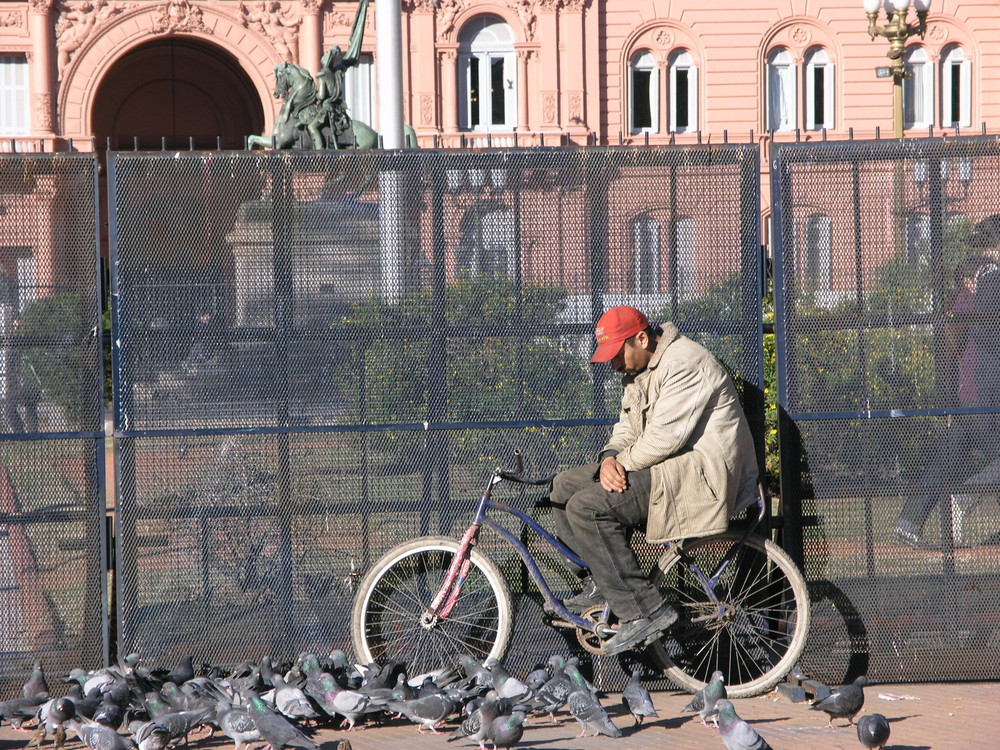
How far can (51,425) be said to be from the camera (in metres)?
5.71

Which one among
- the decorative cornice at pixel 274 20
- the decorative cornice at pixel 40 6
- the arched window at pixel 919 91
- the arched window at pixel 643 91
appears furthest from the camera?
the arched window at pixel 919 91

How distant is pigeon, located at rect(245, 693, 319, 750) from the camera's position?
4.80 meters

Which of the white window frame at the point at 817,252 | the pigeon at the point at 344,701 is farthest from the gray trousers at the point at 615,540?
the white window frame at the point at 817,252

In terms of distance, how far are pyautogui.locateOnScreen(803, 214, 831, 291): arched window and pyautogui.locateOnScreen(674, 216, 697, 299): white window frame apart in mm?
552

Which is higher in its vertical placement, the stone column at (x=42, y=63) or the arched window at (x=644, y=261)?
the stone column at (x=42, y=63)

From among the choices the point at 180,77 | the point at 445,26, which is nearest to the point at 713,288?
the point at 445,26

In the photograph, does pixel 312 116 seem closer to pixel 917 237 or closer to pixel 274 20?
pixel 917 237

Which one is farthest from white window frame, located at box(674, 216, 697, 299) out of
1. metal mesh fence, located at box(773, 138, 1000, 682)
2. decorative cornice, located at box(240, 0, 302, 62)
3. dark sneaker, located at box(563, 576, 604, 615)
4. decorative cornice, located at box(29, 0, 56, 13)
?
decorative cornice, located at box(29, 0, 56, 13)

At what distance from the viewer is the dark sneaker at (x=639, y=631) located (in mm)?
5391

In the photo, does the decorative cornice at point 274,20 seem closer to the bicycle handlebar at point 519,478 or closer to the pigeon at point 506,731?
the bicycle handlebar at point 519,478

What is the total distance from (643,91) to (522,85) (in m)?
3.72

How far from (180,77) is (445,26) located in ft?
33.6

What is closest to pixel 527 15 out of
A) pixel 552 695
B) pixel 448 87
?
pixel 448 87

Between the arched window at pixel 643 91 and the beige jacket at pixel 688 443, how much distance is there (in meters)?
31.4
